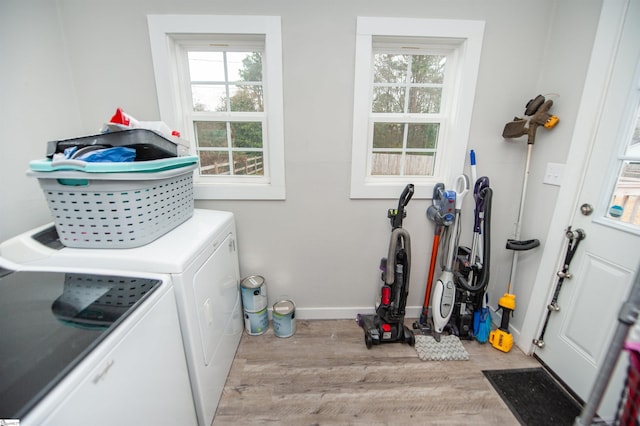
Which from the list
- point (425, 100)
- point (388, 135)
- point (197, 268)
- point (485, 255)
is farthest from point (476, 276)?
point (197, 268)

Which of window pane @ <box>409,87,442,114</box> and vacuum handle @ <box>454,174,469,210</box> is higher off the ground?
window pane @ <box>409,87,442,114</box>

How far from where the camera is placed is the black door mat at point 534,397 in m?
1.30

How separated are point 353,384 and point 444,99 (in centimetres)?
200

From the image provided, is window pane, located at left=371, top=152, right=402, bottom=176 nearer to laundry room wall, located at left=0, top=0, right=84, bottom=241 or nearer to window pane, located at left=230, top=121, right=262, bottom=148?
window pane, located at left=230, top=121, right=262, bottom=148

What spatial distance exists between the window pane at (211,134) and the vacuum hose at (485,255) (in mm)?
1841

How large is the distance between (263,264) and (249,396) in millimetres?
823

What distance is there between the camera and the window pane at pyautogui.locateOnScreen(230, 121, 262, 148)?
5.76ft

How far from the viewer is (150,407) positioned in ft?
2.65

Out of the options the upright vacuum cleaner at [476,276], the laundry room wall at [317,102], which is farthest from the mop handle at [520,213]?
the upright vacuum cleaner at [476,276]

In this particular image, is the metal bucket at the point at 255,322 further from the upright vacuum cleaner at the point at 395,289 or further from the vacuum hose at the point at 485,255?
the vacuum hose at the point at 485,255

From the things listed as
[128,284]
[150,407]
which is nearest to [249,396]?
[150,407]

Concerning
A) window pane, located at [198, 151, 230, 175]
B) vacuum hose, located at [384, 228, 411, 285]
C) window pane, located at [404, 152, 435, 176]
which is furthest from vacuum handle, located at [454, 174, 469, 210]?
window pane, located at [198, 151, 230, 175]

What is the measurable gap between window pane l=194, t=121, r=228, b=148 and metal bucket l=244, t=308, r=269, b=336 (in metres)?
1.26

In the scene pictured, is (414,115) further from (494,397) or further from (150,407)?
(150,407)
